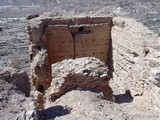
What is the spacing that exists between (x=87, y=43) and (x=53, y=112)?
721cm

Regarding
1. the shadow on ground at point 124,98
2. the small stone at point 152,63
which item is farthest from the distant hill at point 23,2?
the small stone at point 152,63

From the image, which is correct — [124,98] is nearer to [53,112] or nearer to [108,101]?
[108,101]

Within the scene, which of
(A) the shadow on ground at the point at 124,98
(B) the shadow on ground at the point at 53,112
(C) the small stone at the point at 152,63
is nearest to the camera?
(B) the shadow on ground at the point at 53,112

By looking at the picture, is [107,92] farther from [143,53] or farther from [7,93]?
[7,93]

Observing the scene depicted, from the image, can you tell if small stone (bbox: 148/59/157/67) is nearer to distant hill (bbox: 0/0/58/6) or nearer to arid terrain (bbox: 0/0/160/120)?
arid terrain (bbox: 0/0/160/120)

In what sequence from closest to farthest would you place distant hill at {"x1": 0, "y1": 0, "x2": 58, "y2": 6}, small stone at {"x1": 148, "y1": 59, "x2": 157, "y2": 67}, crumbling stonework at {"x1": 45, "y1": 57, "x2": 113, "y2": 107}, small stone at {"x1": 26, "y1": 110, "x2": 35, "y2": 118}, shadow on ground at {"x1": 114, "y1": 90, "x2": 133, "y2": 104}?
small stone at {"x1": 26, "y1": 110, "x2": 35, "y2": 118}
small stone at {"x1": 148, "y1": 59, "x2": 157, "y2": 67}
crumbling stonework at {"x1": 45, "y1": 57, "x2": 113, "y2": 107}
shadow on ground at {"x1": 114, "y1": 90, "x2": 133, "y2": 104}
distant hill at {"x1": 0, "y1": 0, "x2": 58, "y2": 6}

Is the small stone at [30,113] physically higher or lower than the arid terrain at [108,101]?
higher

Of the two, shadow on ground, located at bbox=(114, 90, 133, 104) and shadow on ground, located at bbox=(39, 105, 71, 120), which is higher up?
shadow on ground, located at bbox=(39, 105, 71, 120)

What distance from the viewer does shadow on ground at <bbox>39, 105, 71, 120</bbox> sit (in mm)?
9414

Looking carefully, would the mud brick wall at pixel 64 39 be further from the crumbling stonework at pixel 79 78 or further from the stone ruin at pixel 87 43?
the crumbling stonework at pixel 79 78

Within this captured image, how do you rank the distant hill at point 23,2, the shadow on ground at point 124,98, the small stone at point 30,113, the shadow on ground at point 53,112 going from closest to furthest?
the small stone at point 30,113, the shadow on ground at point 53,112, the shadow on ground at point 124,98, the distant hill at point 23,2

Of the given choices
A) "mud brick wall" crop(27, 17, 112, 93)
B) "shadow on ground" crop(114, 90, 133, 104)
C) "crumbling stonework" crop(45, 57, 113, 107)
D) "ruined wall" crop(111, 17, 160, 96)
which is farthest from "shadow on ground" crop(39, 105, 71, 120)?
"mud brick wall" crop(27, 17, 112, 93)

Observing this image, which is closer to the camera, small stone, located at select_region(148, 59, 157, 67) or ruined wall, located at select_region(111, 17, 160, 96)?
small stone, located at select_region(148, 59, 157, 67)

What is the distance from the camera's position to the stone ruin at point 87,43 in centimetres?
1338
